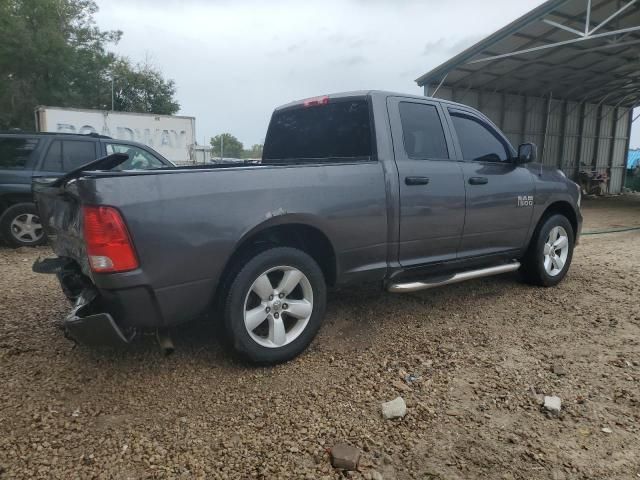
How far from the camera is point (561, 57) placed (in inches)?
584

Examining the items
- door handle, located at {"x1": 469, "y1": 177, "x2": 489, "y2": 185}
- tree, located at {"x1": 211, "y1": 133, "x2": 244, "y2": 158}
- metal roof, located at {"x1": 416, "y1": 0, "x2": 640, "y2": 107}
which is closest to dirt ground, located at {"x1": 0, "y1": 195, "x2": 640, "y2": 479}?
door handle, located at {"x1": 469, "y1": 177, "x2": 489, "y2": 185}

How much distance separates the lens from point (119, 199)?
95.7 inches

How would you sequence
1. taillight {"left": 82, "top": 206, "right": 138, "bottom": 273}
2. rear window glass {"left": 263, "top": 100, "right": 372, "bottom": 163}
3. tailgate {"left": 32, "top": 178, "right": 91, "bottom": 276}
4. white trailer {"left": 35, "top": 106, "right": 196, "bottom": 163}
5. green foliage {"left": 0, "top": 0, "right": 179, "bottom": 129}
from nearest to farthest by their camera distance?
taillight {"left": 82, "top": 206, "right": 138, "bottom": 273} → tailgate {"left": 32, "top": 178, "right": 91, "bottom": 276} → rear window glass {"left": 263, "top": 100, "right": 372, "bottom": 163} → white trailer {"left": 35, "top": 106, "right": 196, "bottom": 163} → green foliage {"left": 0, "top": 0, "right": 179, "bottom": 129}

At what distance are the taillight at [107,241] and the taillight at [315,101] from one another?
213 centimetres

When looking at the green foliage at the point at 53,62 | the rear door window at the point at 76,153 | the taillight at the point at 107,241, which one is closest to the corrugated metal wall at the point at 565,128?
the rear door window at the point at 76,153

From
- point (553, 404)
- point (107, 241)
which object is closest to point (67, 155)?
point (107, 241)

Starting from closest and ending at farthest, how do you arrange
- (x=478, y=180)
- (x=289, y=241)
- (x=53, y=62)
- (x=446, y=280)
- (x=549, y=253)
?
1. (x=289, y=241)
2. (x=446, y=280)
3. (x=478, y=180)
4. (x=549, y=253)
5. (x=53, y=62)

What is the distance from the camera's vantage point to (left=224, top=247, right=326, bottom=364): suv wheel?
2863mm

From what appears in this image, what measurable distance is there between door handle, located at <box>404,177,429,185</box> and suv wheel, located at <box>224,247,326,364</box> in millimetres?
989

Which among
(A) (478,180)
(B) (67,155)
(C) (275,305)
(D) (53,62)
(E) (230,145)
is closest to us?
(C) (275,305)

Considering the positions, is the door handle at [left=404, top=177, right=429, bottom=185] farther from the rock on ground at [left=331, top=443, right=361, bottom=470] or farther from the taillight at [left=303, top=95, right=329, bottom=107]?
the rock on ground at [left=331, top=443, right=361, bottom=470]

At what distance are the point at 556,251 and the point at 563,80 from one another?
1567cm

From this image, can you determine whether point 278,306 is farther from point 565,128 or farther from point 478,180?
point 565,128

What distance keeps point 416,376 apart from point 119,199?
209cm
